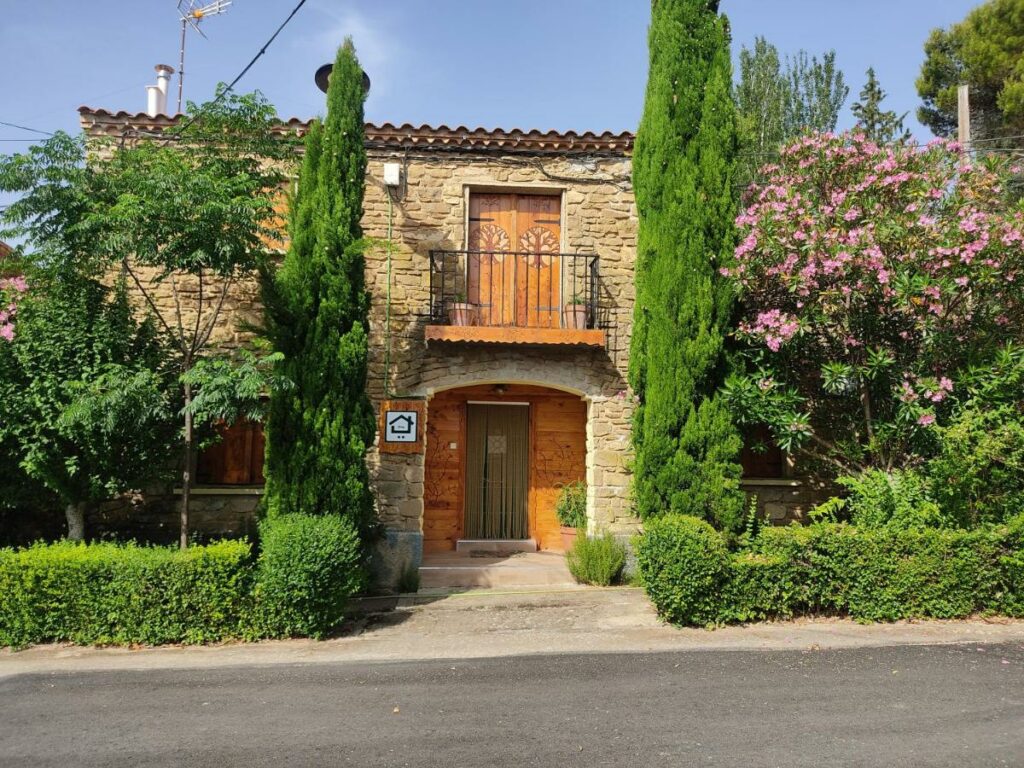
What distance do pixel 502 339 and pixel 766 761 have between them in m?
5.61

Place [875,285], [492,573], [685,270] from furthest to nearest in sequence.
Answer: [492,573]
[685,270]
[875,285]

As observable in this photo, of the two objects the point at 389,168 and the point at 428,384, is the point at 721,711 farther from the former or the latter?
the point at 389,168

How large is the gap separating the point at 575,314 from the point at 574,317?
0.04m

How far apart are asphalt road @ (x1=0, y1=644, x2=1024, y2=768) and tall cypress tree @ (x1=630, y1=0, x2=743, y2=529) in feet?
7.30

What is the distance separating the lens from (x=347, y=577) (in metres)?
6.27

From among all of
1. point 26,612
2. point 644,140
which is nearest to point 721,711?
point 26,612

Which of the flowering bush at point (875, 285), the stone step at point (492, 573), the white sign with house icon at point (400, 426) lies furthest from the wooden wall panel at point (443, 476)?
the flowering bush at point (875, 285)

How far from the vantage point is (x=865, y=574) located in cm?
649

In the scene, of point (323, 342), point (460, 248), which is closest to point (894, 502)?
point (460, 248)

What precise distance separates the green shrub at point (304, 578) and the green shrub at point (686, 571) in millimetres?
2841

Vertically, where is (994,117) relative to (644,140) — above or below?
above

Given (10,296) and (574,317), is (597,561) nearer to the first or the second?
(574,317)

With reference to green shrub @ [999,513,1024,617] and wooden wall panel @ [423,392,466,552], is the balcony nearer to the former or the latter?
wooden wall panel @ [423,392,466,552]

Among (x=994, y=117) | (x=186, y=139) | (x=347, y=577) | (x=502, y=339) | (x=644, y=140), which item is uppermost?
(x=994, y=117)
